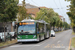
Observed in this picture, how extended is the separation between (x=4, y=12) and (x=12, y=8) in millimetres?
1127

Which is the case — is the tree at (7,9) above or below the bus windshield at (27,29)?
above

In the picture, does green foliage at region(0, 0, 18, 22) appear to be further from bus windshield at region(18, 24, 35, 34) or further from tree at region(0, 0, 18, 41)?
bus windshield at region(18, 24, 35, 34)

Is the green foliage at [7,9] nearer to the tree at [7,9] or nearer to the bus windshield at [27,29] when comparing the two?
the tree at [7,9]

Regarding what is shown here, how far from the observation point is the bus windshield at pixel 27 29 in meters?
18.7

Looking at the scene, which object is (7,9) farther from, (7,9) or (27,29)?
(27,29)

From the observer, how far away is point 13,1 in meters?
18.9

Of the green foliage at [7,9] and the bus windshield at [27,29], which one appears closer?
the green foliage at [7,9]

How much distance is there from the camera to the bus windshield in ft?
61.4

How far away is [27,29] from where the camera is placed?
18.8m

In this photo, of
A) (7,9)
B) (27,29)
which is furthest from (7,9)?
(27,29)

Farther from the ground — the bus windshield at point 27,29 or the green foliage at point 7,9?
the green foliage at point 7,9

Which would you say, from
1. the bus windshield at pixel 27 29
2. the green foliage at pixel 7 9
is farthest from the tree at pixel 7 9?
the bus windshield at pixel 27 29

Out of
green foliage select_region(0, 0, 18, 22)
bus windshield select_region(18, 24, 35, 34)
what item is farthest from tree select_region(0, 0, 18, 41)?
bus windshield select_region(18, 24, 35, 34)

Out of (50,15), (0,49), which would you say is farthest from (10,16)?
(50,15)
